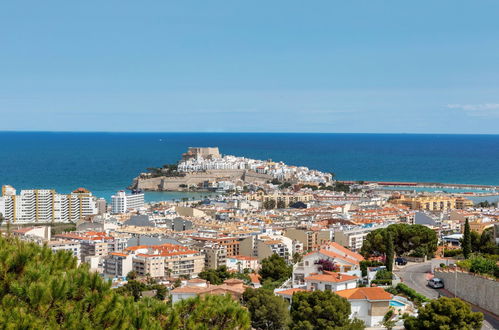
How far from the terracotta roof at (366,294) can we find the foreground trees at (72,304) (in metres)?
5.90

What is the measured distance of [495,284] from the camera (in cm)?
1109

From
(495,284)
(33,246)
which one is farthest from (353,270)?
(33,246)

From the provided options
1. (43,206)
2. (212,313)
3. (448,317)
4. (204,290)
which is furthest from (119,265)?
(43,206)

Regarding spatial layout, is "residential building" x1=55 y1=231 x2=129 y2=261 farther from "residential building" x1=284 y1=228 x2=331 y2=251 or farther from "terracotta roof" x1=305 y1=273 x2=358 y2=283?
"terracotta roof" x1=305 y1=273 x2=358 y2=283

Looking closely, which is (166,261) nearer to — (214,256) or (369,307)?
(214,256)

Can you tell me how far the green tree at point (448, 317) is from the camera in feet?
30.3

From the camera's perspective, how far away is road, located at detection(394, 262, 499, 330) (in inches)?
420

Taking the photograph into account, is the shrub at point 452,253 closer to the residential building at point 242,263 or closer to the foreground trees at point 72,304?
the residential building at point 242,263

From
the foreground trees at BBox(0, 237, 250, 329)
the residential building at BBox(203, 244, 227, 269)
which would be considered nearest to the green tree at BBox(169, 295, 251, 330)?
the foreground trees at BBox(0, 237, 250, 329)

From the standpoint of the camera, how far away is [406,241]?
1717cm

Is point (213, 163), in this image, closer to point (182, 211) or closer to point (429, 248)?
point (182, 211)

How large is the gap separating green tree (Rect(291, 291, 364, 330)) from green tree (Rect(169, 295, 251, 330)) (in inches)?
173

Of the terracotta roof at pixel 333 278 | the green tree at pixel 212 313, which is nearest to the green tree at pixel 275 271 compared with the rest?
the terracotta roof at pixel 333 278

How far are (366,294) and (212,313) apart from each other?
6299 mm
